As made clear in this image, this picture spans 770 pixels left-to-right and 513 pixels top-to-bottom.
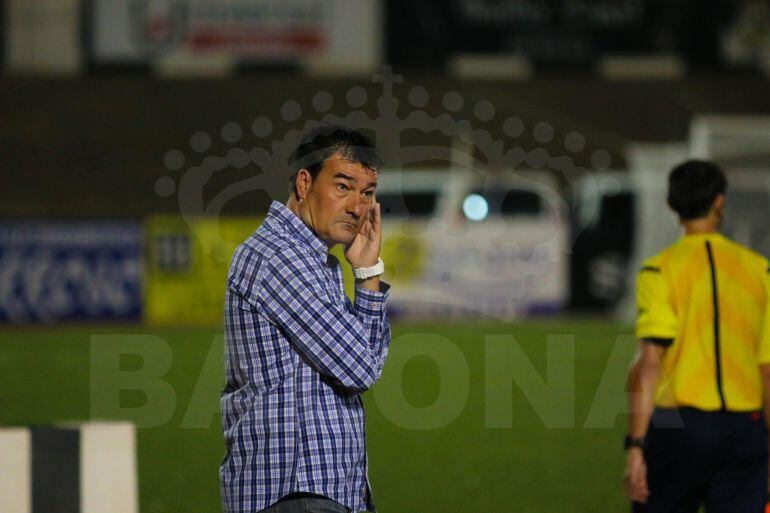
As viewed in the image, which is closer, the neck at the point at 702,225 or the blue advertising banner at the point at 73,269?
the neck at the point at 702,225

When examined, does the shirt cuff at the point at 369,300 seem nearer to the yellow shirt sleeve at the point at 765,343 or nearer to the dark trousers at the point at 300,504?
the dark trousers at the point at 300,504

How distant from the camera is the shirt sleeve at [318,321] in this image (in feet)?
9.43

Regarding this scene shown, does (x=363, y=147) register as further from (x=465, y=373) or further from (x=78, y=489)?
(x=465, y=373)

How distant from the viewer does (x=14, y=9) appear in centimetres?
2406

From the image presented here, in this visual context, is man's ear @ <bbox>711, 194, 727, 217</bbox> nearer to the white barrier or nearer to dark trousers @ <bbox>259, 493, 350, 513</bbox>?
dark trousers @ <bbox>259, 493, 350, 513</bbox>

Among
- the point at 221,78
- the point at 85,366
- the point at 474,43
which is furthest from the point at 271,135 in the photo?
the point at 85,366

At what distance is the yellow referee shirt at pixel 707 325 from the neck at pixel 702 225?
53 millimetres

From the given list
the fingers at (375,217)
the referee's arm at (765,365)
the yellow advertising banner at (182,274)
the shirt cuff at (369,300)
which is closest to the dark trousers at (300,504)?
the shirt cuff at (369,300)

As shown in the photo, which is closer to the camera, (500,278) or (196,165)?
(500,278)

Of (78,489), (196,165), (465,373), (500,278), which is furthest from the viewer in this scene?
(196,165)

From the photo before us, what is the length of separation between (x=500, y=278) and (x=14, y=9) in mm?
10734

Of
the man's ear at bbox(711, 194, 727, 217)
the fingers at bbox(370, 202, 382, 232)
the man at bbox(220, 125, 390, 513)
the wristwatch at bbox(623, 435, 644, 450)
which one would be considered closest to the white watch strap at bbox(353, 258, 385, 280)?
the man at bbox(220, 125, 390, 513)

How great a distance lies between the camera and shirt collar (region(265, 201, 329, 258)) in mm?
3008

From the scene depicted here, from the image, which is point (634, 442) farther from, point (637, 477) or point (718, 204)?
point (718, 204)
